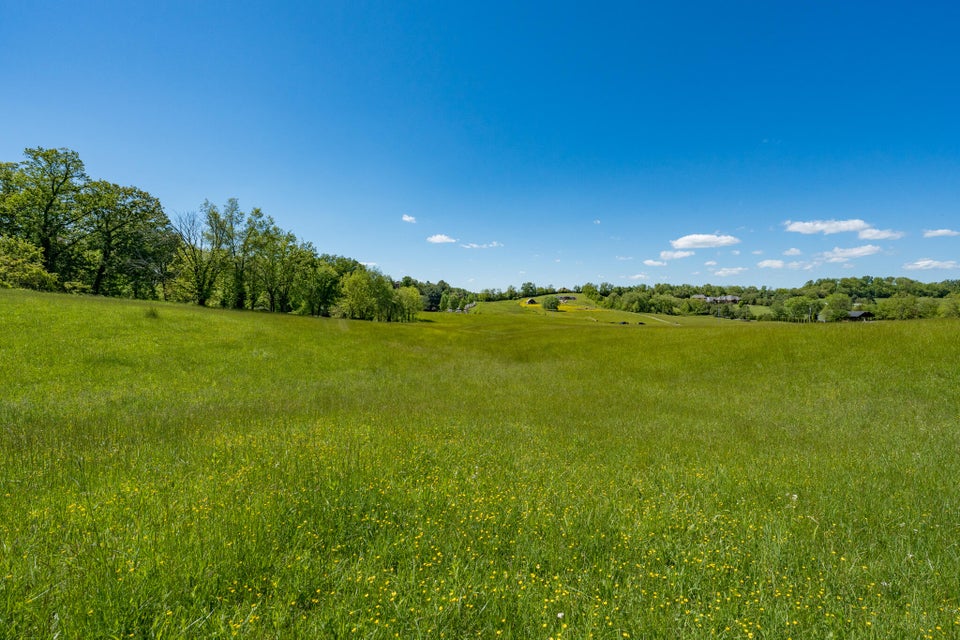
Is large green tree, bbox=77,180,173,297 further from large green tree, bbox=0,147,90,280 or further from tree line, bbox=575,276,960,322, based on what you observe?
tree line, bbox=575,276,960,322

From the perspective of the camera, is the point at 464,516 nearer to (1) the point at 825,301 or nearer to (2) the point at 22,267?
(2) the point at 22,267

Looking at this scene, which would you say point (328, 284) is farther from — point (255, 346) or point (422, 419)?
point (422, 419)

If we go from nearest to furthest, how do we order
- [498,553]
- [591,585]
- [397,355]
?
[591,585] < [498,553] < [397,355]

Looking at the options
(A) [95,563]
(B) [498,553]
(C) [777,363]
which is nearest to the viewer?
(A) [95,563]

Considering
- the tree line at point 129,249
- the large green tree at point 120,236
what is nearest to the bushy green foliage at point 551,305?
the tree line at point 129,249

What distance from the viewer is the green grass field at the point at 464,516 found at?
10.8 ft

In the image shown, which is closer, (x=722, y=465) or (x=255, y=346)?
(x=722, y=465)

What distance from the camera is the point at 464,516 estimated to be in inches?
200

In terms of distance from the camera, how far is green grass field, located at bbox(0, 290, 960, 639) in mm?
3287

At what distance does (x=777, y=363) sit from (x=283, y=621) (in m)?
28.4

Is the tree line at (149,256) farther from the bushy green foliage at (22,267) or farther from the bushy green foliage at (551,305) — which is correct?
the bushy green foliage at (551,305)

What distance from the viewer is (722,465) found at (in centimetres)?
761

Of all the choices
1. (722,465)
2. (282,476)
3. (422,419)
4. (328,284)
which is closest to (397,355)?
(422,419)

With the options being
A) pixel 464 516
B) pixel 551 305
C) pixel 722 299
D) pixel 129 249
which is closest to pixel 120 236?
pixel 129 249
